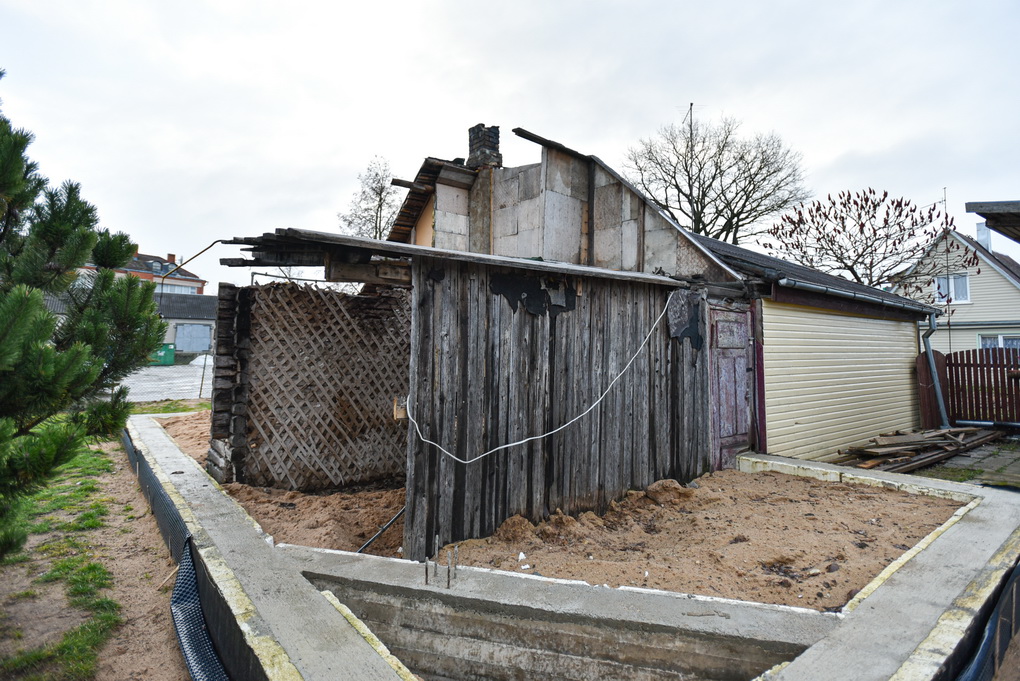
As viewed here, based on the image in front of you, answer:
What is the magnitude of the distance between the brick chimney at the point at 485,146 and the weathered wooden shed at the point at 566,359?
0.52m

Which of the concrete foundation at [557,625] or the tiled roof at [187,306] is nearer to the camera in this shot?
the concrete foundation at [557,625]

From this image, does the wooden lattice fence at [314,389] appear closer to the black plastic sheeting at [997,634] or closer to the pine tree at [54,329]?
the pine tree at [54,329]

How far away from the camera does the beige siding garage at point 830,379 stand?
7.58m

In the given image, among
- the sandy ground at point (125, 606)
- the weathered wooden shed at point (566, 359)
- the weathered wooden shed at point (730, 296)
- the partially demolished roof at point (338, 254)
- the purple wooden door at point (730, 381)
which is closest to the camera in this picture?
the sandy ground at point (125, 606)

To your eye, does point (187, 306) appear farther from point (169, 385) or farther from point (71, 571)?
point (71, 571)

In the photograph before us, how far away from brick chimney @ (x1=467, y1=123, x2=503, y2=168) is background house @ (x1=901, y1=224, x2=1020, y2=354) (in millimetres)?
16279

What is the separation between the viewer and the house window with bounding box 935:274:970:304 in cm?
1986

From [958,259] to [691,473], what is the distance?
19.7 metres

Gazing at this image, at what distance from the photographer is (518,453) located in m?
4.69

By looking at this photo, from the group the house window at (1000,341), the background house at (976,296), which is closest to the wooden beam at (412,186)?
the background house at (976,296)

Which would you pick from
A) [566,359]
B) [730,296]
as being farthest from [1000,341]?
[566,359]

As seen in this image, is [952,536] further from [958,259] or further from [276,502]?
[958,259]

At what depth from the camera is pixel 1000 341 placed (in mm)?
19344

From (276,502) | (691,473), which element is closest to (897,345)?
(691,473)
